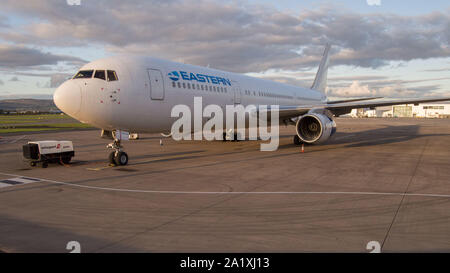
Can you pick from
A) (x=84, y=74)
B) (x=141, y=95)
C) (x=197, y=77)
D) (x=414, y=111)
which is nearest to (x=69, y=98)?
(x=84, y=74)

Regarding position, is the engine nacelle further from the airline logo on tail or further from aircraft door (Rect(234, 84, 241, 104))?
the airline logo on tail

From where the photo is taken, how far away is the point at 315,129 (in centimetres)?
1800

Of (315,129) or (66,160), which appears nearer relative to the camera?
(66,160)

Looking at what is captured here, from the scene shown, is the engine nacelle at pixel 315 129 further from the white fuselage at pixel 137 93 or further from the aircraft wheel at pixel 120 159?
the aircraft wheel at pixel 120 159

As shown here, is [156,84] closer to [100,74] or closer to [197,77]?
[100,74]

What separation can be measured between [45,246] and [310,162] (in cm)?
990

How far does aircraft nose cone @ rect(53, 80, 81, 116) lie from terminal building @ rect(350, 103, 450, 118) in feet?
361

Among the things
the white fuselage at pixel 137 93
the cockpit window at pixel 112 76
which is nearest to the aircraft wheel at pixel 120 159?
the white fuselage at pixel 137 93

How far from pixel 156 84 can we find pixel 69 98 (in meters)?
3.07

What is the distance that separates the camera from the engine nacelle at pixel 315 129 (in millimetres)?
15852

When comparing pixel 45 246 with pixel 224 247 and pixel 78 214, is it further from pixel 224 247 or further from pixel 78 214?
pixel 224 247

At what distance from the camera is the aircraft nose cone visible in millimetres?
10141
